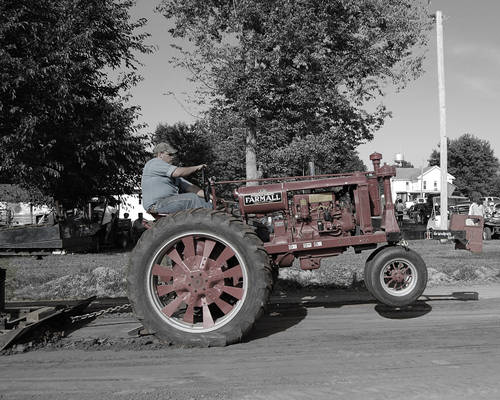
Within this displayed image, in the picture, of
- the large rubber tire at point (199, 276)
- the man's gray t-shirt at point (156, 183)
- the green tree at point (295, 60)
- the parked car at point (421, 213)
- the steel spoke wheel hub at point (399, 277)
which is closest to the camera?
the large rubber tire at point (199, 276)

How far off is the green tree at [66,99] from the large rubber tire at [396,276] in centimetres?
1178

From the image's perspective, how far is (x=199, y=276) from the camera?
4.85 metres

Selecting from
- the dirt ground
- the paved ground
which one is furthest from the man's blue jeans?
the dirt ground

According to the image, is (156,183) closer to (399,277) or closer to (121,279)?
(399,277)

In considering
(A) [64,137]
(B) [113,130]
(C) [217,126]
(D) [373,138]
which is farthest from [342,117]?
(A) [64,137]

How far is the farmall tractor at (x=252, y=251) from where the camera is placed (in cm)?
474

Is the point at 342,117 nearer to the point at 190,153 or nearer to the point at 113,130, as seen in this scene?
the point at 113,130

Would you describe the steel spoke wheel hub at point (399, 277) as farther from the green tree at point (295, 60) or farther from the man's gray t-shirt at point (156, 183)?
the green tree at point (295, 60)

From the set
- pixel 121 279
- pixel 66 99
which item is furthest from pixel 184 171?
pixel 66 99

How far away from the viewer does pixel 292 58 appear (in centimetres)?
2131

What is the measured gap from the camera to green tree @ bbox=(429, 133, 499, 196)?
85.6 metres

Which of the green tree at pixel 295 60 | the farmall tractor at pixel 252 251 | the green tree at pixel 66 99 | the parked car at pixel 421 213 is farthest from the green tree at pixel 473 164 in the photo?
the farmall tractor at pixel 252 251

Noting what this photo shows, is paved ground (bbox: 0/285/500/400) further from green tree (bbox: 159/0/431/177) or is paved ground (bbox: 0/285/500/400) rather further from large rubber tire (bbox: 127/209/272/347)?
green tree (bbox: 159/0/431/177)

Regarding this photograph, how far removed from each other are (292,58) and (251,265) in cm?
1785
